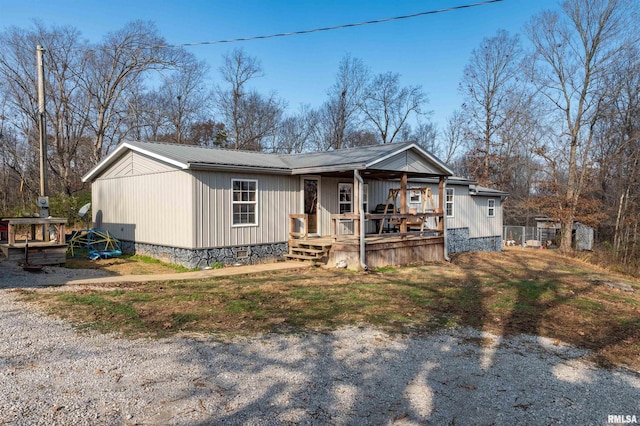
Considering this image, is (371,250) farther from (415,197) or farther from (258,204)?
(415,197)

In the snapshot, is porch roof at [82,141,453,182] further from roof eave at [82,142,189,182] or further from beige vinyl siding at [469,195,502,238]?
beige vinyl siding at [469,195,502,238]

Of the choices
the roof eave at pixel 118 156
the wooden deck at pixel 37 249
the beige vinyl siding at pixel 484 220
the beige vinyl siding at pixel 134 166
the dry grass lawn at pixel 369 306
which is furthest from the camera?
the beige vinyl siding at pixel 484 220

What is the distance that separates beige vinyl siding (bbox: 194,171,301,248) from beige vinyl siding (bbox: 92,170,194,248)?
33cm

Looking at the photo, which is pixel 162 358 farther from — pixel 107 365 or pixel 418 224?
pixel 418 224

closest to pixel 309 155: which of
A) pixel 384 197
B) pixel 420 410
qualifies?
pixel 384 197

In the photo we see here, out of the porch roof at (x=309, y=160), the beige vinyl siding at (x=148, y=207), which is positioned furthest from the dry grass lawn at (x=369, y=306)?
the porch roof at (x=309, y=160)

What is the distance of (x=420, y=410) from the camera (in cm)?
345

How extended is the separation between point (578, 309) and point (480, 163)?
976 inches

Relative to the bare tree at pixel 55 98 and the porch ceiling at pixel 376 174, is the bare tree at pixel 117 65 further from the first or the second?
the porch ceiling at pixel 376 174

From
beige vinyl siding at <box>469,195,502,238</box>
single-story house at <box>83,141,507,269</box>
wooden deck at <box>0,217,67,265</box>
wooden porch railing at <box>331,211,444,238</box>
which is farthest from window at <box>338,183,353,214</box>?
wooden deck at <box>0,217,67,265</box>

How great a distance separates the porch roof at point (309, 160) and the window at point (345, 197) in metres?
0.73

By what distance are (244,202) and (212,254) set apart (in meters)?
1.69

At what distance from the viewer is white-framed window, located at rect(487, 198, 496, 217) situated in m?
21.1

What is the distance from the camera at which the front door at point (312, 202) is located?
13.9 metres
